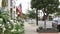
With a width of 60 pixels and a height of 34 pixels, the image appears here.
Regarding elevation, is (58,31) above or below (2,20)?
below

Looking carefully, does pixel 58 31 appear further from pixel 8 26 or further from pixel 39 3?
pixel 8 26

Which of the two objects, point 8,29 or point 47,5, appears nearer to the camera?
point 8,29

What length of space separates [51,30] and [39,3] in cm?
280

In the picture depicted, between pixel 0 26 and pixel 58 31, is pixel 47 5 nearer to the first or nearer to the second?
pixel 58 31

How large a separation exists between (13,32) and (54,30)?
14.0 metres

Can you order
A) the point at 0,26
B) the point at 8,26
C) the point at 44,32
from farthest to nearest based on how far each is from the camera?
1. the point at 44,32
2. the point at 8,26
3. the point at 0,26

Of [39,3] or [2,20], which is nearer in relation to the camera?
[2,20]

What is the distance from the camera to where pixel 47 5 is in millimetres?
20328

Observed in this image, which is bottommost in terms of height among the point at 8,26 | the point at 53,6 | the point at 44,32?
the point at 44,32

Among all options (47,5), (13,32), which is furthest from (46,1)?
(13,32)

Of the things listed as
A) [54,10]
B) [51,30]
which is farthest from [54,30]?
[54,10]

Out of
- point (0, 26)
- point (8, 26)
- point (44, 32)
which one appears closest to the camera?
point (0, 26)

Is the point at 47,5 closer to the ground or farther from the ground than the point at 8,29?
farther from the ground

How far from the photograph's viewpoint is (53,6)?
802 inches
